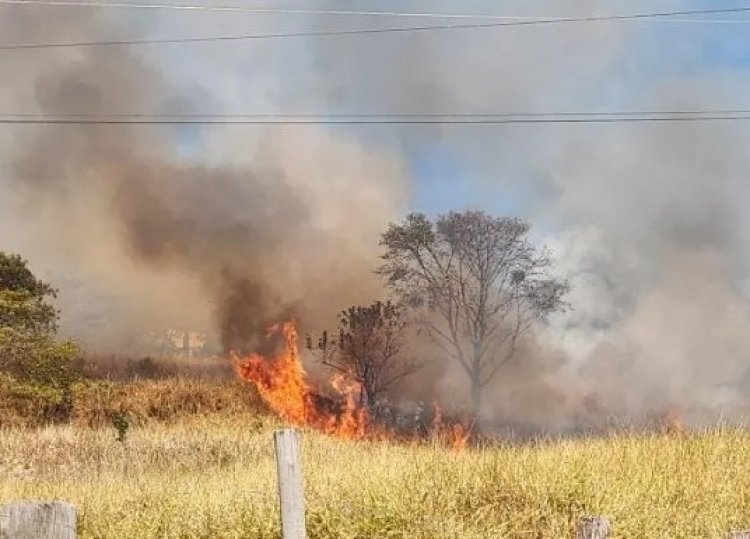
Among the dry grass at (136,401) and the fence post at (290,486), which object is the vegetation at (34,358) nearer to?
the dry grass at (136,401)

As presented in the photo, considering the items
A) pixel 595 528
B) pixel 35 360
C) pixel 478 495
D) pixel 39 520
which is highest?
pixel 35 360

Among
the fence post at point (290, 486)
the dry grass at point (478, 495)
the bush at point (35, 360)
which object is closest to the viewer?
the fence post at point (290, 486)

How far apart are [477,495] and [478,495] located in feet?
0.05

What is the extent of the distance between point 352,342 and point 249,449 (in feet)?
70.3

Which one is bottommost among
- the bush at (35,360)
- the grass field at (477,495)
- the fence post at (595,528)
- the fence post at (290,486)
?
the grass field at (477,495)

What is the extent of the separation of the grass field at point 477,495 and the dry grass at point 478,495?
0.07 ft

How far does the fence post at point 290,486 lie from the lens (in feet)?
20.9

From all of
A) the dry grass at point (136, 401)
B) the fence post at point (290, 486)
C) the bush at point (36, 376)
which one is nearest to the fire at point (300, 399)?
the dry grass at point (136, 401)

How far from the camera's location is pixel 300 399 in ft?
127

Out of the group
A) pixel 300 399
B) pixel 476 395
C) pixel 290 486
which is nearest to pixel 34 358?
pixel 300 399

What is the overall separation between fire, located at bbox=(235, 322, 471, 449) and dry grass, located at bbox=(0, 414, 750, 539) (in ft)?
65.7

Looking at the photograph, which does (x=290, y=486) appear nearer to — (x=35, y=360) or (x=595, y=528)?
(x=595, y=528)

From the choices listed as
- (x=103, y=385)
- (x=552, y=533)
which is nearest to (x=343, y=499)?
(x=552, y=533)

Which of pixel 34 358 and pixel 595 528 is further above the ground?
pixel 34 358
